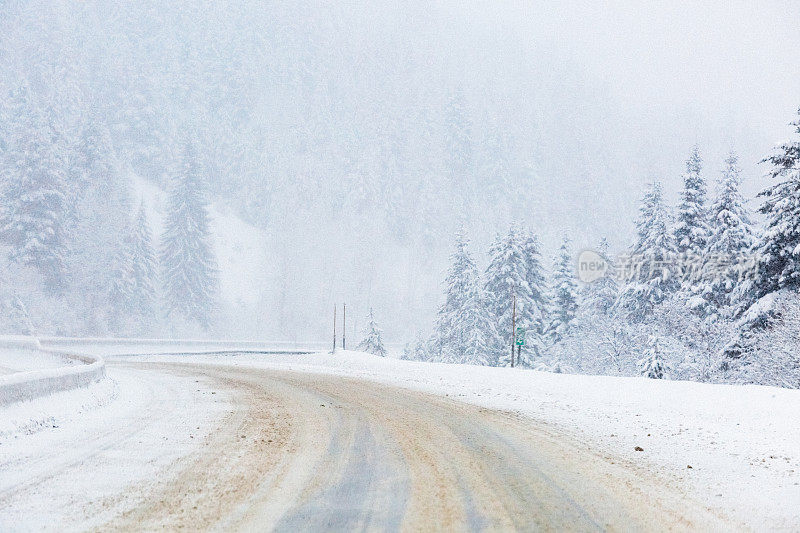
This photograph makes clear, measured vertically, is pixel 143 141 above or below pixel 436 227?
above

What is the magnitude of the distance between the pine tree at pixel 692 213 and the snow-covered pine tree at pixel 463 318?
16.8m

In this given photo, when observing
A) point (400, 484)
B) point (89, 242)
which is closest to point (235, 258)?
point (89, 242)

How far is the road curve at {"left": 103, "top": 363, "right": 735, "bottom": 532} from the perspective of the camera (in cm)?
473

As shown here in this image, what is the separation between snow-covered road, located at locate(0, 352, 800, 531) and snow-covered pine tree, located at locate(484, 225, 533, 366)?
35.7 meters

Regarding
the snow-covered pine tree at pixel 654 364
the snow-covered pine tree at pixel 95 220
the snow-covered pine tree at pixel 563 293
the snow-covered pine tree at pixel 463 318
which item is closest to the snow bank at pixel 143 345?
the snow-covered pine tree at pixel 463 318

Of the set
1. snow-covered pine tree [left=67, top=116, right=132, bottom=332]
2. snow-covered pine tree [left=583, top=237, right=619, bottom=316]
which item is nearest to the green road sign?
snow-covered pine tree [left=583, top=237, right=619, bottom=316]

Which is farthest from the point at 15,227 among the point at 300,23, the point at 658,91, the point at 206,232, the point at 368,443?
the point at 658,91

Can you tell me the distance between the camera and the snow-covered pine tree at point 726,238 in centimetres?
3366

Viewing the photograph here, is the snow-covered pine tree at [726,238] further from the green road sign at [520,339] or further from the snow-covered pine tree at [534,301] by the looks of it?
the snow-covered pine tree at [534,301]

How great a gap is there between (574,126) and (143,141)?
327ft

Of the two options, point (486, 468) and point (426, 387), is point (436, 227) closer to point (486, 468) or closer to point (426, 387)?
point (426, 387)

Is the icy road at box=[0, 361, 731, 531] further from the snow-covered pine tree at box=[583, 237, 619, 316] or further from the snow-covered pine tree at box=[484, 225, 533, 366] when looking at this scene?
the snow-covered pine tree at box=[583, 237, 619, 316]

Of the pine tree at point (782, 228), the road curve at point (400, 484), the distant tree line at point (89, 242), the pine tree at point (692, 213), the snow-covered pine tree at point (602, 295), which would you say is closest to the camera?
the road curve at point (400, 484)

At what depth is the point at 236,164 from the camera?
357 feet
